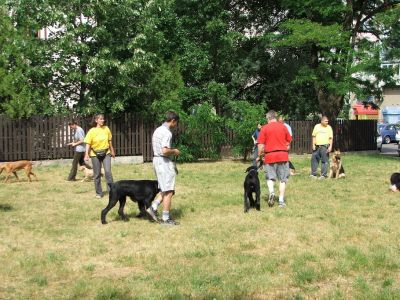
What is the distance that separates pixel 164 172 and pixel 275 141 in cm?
267

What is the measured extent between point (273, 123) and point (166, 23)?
16853 millimetres

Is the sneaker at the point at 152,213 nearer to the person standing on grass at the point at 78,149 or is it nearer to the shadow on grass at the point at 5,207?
the shadow on grass at the point at 5,207

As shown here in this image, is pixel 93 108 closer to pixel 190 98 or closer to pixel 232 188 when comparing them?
pixel 190 98

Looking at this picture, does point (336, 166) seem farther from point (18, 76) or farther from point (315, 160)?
point (18, 76)

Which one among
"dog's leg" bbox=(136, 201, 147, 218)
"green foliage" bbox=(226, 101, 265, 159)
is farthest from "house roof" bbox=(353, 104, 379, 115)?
"dog's leg" bbox=(136, 201, 147, 218)

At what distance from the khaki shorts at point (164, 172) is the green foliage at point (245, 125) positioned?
12.8m

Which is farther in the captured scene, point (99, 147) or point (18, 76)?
point (18, 76)

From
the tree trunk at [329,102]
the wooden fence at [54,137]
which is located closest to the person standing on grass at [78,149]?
the wooden fence at [54,137]

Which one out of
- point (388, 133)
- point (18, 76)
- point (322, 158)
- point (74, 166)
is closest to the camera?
point (322, 158)

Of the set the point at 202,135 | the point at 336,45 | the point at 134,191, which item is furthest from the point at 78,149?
the point at 336,45

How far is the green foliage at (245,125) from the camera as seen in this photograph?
846 inches

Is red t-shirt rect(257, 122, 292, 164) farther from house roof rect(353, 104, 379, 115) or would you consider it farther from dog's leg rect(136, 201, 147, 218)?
house roof rect(353, 104, 379, 115)

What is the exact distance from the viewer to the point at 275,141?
411 inches

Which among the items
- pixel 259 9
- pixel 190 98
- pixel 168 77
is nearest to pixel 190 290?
pixel 168 77
